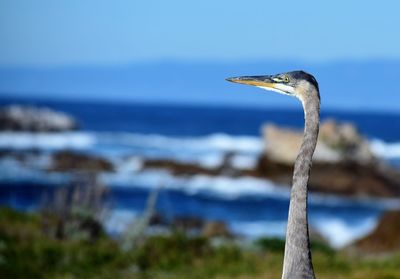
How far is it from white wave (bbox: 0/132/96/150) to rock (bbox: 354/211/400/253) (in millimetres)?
38010

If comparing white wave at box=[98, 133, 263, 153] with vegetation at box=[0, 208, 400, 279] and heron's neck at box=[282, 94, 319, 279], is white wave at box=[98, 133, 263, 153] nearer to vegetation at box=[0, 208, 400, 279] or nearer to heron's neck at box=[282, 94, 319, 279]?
vegetation at box=[0, 208, 400, 279]

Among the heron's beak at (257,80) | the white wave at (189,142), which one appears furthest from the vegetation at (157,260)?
the white wave at (189,142)

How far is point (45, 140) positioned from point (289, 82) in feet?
183

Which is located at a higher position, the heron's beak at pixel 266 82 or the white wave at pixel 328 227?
the heron's beak at pixel 266 82

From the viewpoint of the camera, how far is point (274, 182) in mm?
40812

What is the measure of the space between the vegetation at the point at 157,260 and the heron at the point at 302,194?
5.78 meters

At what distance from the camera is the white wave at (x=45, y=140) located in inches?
2210

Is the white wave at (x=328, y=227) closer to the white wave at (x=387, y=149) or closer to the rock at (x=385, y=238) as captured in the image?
the rock at (x=385, y=238)

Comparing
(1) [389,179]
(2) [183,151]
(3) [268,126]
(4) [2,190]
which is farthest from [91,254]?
(2) [183,151]

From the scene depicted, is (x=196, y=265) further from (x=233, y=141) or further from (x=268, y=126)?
(x=233, y=141)

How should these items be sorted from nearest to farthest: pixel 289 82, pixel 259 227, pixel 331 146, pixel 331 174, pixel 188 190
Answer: pixel 289 82, pixel 259 227, pixel 188 190, pixel 331 174, pixel 331 146

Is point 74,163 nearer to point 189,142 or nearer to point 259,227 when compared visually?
point 259,227

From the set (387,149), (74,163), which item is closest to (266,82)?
(74,163)

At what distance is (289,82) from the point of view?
5.23 meters
